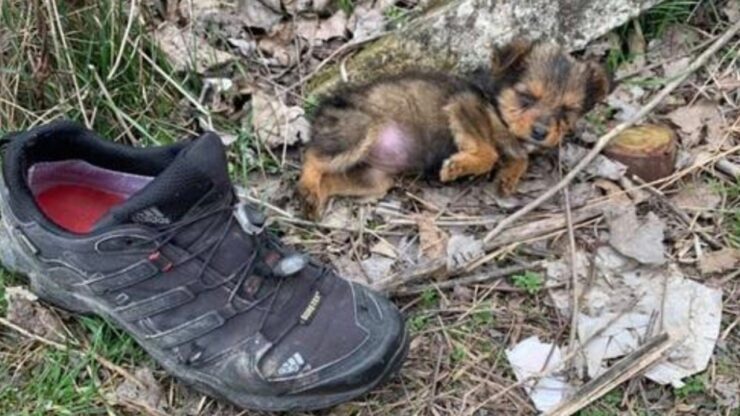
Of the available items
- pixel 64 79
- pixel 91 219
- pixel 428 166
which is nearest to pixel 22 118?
pixel 64 79

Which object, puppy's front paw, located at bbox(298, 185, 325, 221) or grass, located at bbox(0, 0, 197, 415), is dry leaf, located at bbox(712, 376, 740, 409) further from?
grass, located at bbox(0, 0, 197, 415)

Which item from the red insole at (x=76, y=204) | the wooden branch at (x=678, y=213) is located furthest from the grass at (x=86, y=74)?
the wooden branch at (x=678, y=213)

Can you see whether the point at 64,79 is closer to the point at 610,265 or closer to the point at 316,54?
the point at 316,54

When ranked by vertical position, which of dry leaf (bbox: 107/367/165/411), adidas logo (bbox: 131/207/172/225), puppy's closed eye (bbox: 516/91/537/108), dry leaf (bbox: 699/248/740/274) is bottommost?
dry leaf (bbox: 107/367/165/411)

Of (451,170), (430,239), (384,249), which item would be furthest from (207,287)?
(451,170)

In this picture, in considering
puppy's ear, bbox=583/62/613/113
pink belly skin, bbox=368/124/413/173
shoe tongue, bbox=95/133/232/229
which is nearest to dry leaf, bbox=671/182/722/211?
puppy's ear, bbox=583/62/613/113

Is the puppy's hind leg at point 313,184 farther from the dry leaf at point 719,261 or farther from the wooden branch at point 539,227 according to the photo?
the dry leaf at point 719,261

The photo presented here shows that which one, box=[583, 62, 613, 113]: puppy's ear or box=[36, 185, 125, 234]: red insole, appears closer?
box=[36, 185, 125, 234]: red insole
